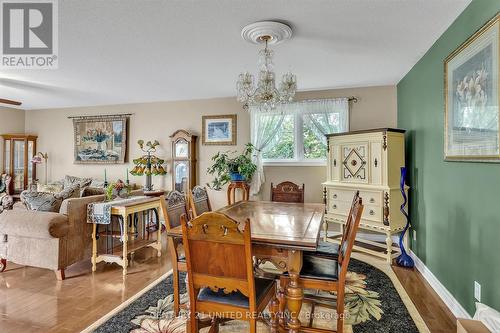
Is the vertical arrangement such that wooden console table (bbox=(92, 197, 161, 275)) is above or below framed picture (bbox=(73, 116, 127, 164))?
below

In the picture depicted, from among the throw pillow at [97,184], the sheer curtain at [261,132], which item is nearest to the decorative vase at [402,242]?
the sheer curtain at [261,132]

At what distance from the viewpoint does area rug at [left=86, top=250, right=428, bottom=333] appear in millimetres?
2051

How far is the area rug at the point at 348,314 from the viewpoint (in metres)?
2.05

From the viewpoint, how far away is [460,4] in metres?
2.10

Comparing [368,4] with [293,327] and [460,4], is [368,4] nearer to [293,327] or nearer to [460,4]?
[460,4]

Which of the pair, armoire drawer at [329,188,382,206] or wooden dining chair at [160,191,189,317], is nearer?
wooden dining chair at [160,191,189,317]

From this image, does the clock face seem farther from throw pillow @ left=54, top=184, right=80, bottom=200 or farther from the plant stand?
throw pillow @ left=54, top=184, right=80, bottom=200

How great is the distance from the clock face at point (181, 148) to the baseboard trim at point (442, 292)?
156 inches

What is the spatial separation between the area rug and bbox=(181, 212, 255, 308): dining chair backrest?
0.76 metres

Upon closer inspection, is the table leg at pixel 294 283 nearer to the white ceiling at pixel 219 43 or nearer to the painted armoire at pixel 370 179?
the white ceiling at pixel 219 43

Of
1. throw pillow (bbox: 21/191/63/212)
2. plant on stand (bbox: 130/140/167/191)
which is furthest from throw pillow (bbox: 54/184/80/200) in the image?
plant on stand (bbox: 130/140/167/191)

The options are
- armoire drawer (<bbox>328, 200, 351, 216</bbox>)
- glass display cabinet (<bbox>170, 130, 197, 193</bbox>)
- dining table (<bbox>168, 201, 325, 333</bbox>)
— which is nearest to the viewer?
dining table (<bbox>168, 201, 325, 333</bbox>)

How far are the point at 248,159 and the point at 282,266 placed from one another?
2.94 metres

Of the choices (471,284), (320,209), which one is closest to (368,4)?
(320,209)
